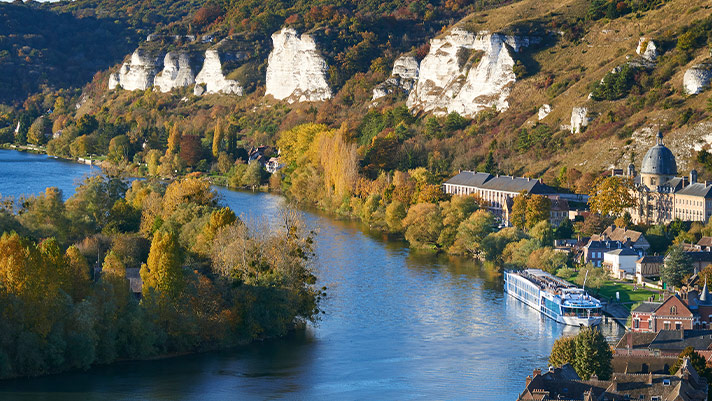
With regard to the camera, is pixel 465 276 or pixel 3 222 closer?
pixel 3 222

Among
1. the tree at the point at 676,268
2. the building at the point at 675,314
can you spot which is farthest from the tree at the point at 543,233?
the building at the point at 675,314

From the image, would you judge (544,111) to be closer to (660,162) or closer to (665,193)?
(660,162)

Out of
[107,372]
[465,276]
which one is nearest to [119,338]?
[107,372]

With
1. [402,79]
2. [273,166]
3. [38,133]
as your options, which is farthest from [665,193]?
[38,133]

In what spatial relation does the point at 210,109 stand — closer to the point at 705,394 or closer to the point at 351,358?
the point at 351,358

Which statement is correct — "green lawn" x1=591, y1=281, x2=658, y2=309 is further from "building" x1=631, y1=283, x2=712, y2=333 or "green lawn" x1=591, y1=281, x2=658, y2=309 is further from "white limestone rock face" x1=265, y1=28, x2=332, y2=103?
"white limestone rock face" x1=265, y1=28, x2=332, y2=103

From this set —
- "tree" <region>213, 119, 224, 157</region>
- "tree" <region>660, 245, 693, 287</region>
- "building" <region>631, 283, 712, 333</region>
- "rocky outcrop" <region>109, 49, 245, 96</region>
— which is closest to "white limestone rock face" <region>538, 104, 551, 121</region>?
"tree" <region>213, 119, 224, 157</region>
